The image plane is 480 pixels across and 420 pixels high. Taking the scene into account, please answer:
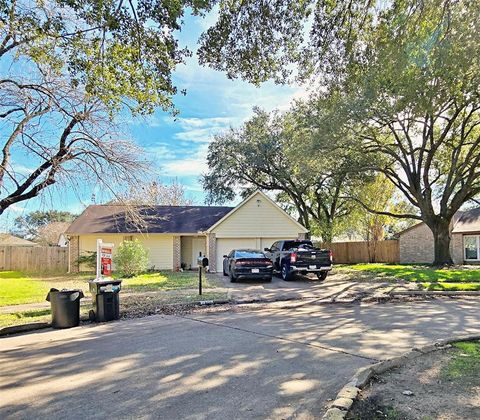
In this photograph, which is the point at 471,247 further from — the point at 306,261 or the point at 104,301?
the point at 104,301

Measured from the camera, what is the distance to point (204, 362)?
5.88m

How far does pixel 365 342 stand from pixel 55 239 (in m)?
53.4

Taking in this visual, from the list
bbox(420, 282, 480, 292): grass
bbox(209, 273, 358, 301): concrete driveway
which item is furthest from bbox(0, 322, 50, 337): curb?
bbox(420, 282, 480, 292): grass

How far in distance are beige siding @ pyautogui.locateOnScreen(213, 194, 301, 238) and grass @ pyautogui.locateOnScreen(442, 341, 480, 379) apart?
1879 centimetres

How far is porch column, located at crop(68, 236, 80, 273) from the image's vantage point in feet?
84.6

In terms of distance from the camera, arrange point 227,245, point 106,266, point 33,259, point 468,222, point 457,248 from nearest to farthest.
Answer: point 106,266 < point 227,245 < point 33,259 < point 457,248 < point 468,222

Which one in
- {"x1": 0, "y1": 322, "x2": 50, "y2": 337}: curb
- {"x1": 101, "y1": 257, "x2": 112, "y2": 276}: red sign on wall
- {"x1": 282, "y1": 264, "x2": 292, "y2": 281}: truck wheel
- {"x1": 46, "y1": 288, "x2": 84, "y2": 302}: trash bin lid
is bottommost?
{"x1": 0, "y1": 322, "x2": 50, "y2": 337}: curb

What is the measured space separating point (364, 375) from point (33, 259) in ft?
92.6

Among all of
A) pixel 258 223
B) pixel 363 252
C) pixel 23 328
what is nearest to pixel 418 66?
pixel 23 328

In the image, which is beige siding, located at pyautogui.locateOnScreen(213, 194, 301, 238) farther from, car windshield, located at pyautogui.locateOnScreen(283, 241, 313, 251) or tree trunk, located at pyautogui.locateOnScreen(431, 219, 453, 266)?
tree trunk, located at pyautogui.locateOnScreen(431, 219, 453, 266)

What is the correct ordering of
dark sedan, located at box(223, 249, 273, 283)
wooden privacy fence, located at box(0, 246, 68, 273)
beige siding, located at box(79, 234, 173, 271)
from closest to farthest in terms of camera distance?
dark sedan, located at box(223, 249, 273, 283), beige siding, located at box(79, 234, 173, 271), wooden privacy fence, located at box(0, 246, 68, 273)

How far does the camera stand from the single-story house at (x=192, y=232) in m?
25.0

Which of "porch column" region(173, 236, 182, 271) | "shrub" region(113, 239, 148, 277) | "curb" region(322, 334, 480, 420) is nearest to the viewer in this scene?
"curb" region(322, 334, 480, 420)

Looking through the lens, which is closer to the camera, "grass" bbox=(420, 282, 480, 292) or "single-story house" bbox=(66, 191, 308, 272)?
"grass" bbox=(420, 282, 480, 292)
